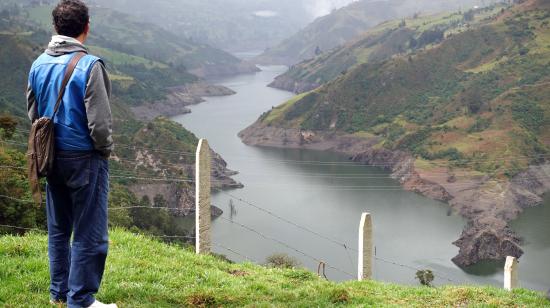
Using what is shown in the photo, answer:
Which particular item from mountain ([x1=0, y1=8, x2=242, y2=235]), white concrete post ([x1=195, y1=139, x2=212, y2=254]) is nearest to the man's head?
white concrete post ([x1=195, y1=139, x2=212, y2=254])

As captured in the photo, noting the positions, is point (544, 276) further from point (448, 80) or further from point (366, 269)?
point (448, 80)

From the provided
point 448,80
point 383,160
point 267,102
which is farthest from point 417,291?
point 267,102

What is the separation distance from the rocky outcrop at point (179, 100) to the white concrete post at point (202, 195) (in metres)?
120

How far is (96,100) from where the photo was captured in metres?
4.69

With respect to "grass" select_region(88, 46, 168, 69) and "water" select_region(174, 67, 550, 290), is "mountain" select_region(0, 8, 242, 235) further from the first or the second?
"grass" select_region(88, 46, 168, 69)

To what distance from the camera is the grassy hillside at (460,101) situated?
81.8 meters

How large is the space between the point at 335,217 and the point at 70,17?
57191mm

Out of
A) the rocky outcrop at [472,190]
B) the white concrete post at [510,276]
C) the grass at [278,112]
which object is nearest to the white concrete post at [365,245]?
the white concrete post at [510,276]

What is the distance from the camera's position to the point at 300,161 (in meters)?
93.2

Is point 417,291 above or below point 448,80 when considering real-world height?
below

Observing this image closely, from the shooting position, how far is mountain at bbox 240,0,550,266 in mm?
69562

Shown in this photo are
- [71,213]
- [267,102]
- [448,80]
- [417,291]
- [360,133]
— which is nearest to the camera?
[71,213]

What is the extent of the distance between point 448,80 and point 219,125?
41.9m

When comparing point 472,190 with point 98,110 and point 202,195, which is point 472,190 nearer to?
point 202,195
